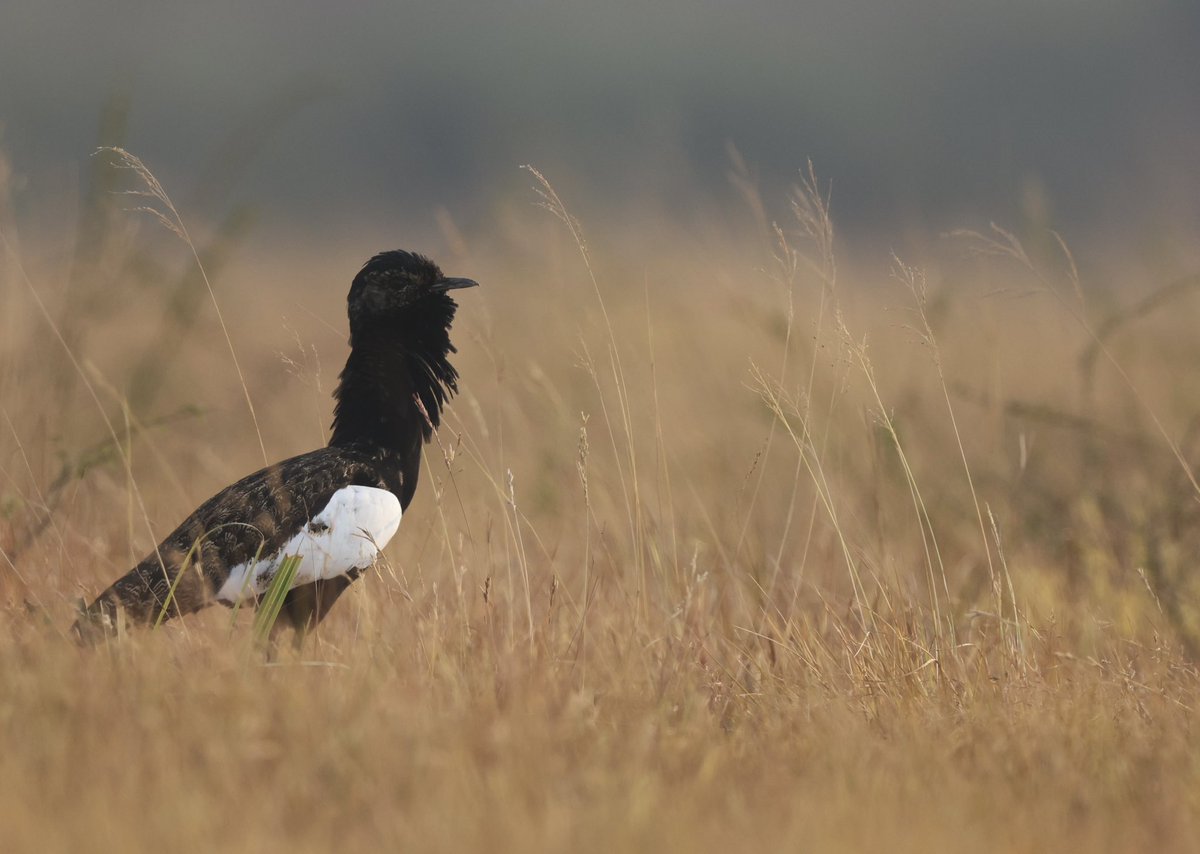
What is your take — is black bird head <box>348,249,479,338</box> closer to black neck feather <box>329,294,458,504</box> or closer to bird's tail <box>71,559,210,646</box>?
black neck feather <box>329,294,458,504</box>

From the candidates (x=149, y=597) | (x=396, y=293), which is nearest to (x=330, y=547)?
(x=149, y=597)

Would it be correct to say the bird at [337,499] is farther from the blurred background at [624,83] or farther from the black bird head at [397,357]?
the blurred background at [624,83]

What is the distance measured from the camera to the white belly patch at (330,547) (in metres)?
4.64

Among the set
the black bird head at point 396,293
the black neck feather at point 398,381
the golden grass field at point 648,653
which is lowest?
the golden grass field at point 648,653

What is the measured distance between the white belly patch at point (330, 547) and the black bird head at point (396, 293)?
2.56 ft

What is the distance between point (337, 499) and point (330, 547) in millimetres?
175

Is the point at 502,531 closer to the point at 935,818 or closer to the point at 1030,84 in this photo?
the point at 935,818

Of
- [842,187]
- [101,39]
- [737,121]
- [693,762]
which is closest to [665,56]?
[737,121]

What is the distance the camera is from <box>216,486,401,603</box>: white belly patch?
4645mm

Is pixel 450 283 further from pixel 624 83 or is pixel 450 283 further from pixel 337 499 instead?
pixel 624 83

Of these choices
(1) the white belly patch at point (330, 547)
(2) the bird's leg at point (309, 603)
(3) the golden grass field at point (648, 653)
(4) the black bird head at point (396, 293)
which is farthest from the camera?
(4) the black bird head at point (396, 293)

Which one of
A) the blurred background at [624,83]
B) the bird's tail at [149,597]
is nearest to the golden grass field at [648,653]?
the bird's tail at [149,597]

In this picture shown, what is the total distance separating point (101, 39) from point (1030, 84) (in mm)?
57299

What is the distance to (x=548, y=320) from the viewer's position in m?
10.5
